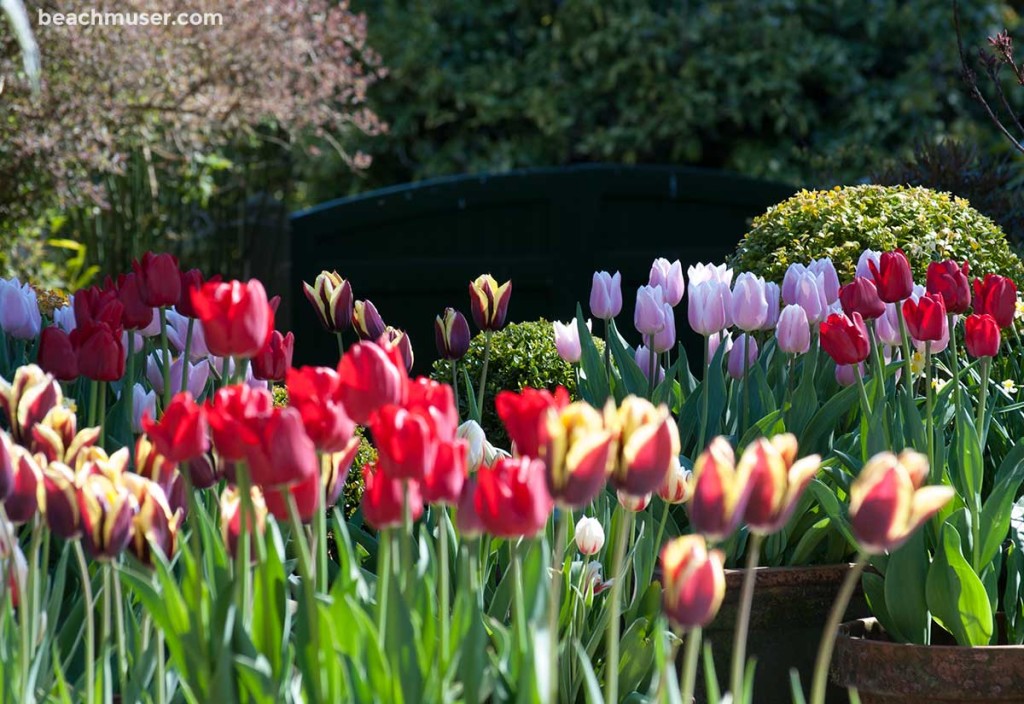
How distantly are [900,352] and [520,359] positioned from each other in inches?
50.8

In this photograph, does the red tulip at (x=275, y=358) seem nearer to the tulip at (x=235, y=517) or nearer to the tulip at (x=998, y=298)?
the tulip at (x=235, y=517)

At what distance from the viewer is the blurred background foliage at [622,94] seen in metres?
11.2

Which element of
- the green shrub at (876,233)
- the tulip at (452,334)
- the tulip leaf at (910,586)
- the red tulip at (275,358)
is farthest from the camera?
the green shrub at (876,233)

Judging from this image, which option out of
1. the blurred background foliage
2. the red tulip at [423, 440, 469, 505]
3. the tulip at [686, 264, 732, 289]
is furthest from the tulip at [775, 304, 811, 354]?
the blurred background foliage

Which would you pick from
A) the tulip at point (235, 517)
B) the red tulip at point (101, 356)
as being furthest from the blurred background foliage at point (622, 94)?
the tulip at point (235, 517)

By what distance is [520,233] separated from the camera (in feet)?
28.2

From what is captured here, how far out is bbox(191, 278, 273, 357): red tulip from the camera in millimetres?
1667

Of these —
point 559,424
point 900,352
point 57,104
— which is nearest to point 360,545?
point 559,424

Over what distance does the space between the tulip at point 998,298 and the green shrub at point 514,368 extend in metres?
1.73

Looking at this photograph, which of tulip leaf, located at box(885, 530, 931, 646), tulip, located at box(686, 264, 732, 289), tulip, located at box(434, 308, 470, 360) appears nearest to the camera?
tulip leaf, located at box(885, 530, 931, 646)

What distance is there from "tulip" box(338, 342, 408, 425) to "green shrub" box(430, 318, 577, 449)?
2.63 meters

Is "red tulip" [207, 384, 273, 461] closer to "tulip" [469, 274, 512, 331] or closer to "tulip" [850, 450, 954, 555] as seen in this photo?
"tulip" [850, 450, 954, 555]

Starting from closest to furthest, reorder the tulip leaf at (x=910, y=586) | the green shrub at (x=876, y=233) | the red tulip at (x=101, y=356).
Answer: the red tulip at (x=101, y=356)
the tulip leaf at (x=910, y=586)
the green shrub at (x=876, y=233)

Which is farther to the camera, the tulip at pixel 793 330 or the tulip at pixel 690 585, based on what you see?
the tulip at pixel 793 330
